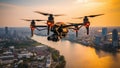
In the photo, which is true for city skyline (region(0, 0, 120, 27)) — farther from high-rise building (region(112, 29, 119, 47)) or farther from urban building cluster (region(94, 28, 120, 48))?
high-rise building (region(112, 29, 119, 47))

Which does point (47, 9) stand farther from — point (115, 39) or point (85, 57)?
point (115, 39)

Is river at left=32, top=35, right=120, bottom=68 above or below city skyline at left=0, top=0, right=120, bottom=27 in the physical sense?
below

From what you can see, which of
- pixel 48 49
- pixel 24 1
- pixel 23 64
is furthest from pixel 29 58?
pixel 24 1

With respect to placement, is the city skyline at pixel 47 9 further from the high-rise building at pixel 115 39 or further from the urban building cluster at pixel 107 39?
the high-rise building at pixel 115 39

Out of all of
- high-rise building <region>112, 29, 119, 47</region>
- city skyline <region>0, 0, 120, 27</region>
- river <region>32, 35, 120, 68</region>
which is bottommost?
river <region>32, 35, 120, 68</region>

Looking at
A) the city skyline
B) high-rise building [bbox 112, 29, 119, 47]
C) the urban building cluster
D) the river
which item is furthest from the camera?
high-rise building [bbox 112, 29, 119, 47]

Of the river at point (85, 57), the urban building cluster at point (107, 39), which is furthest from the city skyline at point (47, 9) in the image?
the river at point (85, 57)

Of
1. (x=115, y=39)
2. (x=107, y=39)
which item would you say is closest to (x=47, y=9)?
(x=107, y=39)

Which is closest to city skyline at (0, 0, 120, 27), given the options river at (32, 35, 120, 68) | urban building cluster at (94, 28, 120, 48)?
urban building cluster at (94, 28, 120, 48)
